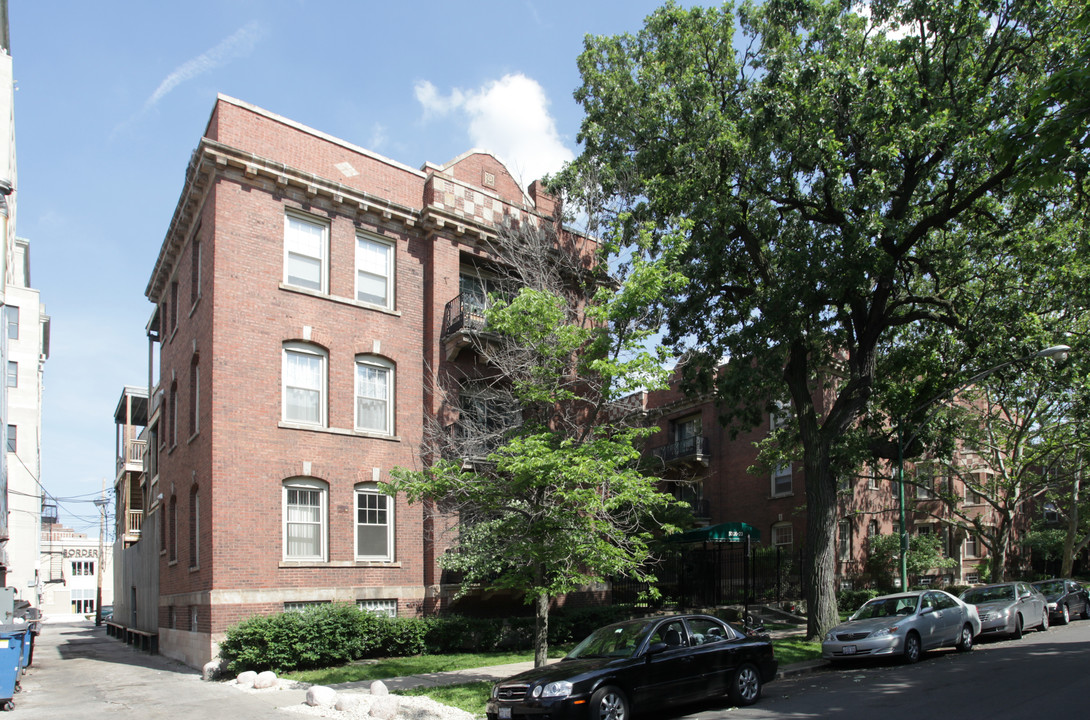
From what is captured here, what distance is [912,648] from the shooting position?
1562cm

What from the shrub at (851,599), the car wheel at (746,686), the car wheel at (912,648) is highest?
the car wheel at (746,686)

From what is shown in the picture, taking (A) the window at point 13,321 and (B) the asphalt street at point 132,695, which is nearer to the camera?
(B) the asphalt street at point 132,695

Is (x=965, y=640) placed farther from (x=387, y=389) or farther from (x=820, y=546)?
(x=387, y=389)

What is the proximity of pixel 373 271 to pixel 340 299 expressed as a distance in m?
1.51

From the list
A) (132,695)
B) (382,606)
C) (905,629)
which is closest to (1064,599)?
(905,629)

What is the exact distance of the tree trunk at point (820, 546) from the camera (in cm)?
1895

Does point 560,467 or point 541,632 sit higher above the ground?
point 560,467

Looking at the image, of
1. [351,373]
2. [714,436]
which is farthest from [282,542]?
[714,436]

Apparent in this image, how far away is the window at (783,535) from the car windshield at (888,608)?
16586 mm

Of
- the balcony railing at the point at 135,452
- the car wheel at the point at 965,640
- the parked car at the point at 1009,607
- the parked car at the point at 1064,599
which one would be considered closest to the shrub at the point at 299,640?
Answer: the car wheel at the point at 965,640

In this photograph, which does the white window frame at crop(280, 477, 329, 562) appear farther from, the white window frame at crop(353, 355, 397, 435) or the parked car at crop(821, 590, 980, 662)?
the parked car at crop(821, 590, 980, 662)

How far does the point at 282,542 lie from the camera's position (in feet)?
61.2

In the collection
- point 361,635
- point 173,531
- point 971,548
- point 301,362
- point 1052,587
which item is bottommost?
point 971,548

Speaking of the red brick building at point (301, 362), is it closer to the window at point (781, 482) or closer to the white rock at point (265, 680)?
the white rock at point (265, 680)
